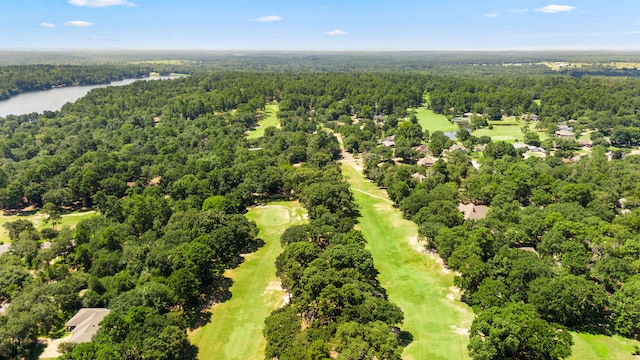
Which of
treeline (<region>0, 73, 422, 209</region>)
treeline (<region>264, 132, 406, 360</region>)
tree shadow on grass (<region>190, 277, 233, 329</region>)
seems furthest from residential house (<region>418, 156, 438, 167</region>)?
tree shadow on grass (<region>190, 277, 233, 329</region>)

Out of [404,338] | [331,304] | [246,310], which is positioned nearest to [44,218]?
[246,310]

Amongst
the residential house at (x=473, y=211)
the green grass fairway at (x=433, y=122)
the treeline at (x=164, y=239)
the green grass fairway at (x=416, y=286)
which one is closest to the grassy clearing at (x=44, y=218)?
the treeline at (x=164, y=239)

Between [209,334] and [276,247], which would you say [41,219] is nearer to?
[276,247]

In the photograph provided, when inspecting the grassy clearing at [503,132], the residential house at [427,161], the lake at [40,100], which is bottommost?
the residential house at [427,161]

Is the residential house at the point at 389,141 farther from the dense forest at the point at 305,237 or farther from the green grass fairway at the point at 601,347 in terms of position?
Result: the green grass fairway at the point at 601,347

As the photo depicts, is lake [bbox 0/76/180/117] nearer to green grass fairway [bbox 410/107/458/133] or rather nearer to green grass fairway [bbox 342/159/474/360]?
green grass fairway [bbox 410/107/458/133]

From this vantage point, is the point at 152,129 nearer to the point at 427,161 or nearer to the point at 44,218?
the point at 44,218
